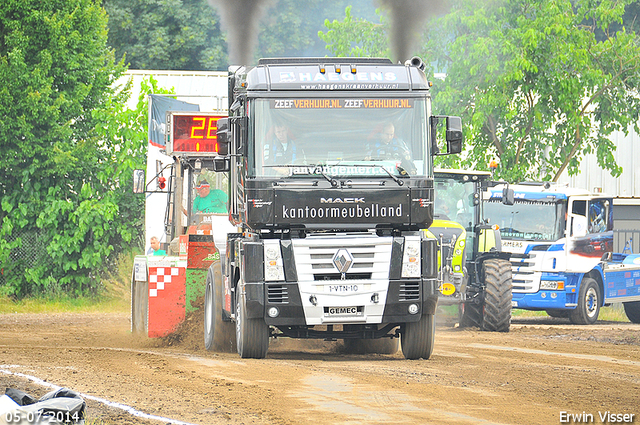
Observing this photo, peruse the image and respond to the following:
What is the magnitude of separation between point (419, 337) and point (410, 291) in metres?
0.82

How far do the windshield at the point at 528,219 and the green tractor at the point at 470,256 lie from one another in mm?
1783

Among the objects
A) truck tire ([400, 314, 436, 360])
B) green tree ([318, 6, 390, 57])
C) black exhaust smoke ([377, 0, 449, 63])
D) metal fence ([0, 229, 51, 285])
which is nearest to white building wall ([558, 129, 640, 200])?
green tree ([318, 6, 390, 57])

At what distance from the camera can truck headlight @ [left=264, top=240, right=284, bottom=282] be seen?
10594 mm

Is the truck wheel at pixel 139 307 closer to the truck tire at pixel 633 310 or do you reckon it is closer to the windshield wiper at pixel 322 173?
the windshield wiper at pixel 322 173

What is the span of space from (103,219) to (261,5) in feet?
20.9

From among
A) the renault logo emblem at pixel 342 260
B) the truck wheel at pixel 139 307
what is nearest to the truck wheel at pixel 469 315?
the truck wheel at pixel 139 307

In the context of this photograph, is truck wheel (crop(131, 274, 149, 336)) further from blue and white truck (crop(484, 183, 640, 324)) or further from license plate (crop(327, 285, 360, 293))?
blue and white truck (crop(484, 183, 640, 324))

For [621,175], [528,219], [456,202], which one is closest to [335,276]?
[456,202]

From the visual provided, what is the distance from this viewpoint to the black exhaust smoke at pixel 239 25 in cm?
2039

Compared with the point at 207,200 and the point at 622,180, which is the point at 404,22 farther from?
the point at 622,180

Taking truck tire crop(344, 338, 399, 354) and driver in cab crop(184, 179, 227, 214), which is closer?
truck tire crop(344, 338, 399, 354)

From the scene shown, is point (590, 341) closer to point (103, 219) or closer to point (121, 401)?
point (121, 401)

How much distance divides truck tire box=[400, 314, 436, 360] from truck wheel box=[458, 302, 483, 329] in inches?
266

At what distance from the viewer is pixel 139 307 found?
1503 centimetres
